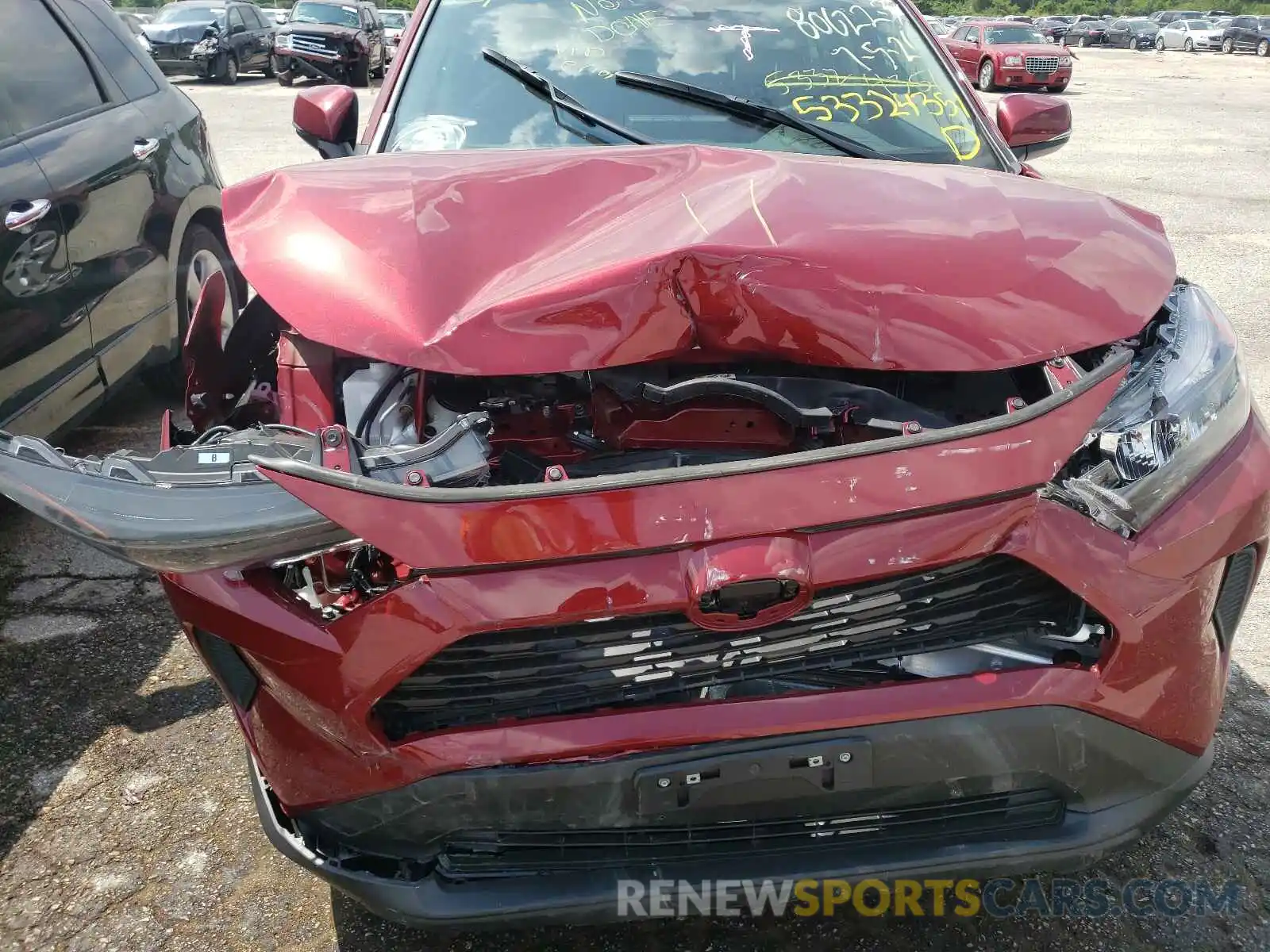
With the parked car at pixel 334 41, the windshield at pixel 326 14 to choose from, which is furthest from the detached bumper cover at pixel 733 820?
the windshield at pixel 326 14

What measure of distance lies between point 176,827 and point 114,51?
10.4 ft

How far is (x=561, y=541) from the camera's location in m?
1.43

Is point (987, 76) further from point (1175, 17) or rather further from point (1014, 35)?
point (1175, 17)

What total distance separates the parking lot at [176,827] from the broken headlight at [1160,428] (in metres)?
0.91

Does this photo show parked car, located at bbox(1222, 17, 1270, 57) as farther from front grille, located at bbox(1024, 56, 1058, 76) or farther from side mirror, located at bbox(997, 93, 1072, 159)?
side mirror, located at bbox(997, 93, 1072, 159)

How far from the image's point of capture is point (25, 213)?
9.63 feet

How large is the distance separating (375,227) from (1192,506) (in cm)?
150

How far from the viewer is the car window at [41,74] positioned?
3230 mm

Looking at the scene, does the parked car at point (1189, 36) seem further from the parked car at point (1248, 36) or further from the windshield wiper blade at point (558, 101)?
the windshield wiper blade at point (558, 101)

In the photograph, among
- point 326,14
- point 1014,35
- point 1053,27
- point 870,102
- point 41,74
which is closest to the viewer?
point 870,102

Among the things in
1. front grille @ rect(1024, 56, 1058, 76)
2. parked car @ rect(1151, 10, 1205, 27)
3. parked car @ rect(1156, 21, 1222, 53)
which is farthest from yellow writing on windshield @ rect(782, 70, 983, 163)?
parked car @ rect(1151, 10, 1205, 27)

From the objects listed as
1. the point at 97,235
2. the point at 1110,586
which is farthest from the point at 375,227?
the point at 97,235

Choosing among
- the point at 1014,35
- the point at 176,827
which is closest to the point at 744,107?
the point at 176,827

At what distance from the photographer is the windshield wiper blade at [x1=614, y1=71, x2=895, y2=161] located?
8.65ft
